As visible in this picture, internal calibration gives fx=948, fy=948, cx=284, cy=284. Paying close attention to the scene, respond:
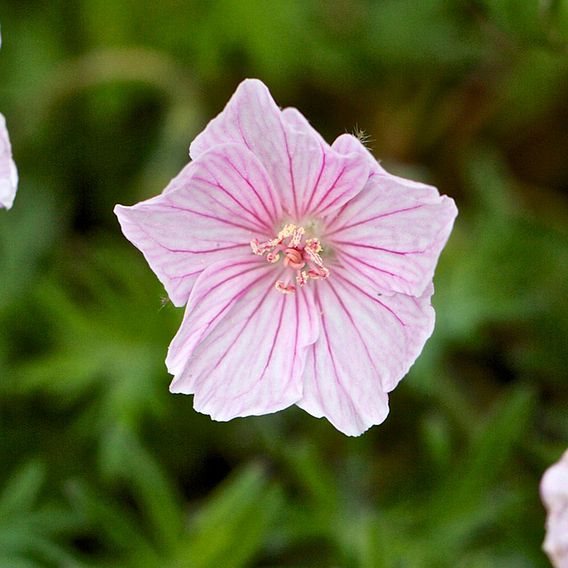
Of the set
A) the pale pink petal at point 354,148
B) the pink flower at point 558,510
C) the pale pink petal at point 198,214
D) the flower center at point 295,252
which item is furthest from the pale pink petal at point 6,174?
the pink flower at point 558,510

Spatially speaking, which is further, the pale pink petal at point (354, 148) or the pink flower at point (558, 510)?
the pink flower at point (558, 510)

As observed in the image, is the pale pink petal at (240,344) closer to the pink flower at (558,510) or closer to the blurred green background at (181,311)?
the blurred green background at (181,311)

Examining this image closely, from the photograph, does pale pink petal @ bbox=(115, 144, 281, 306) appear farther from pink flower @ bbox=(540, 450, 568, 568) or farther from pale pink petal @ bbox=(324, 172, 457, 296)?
Answer: pink flower @ bbox=(540, 450, 568, 568)

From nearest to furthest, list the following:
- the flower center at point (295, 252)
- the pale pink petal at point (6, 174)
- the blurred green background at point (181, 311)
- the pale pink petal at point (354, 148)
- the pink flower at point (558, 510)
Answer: the pale pink petal at point (354, 148) → the pale pink petal at point (6, 174) → the pink flower at point (558, 510) → the flower center at point (295, 252) → the blurred green background at point (181, 311)

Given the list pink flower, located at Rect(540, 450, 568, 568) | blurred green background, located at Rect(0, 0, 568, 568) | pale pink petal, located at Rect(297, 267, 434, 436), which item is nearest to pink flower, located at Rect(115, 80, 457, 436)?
pale pink petal, located at Rect(297, 267, 434, 436)

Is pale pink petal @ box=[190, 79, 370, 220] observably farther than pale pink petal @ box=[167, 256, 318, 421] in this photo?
No

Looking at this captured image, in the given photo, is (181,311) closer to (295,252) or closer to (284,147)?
(295,252)

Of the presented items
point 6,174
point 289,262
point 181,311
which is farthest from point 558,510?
point 6,174
